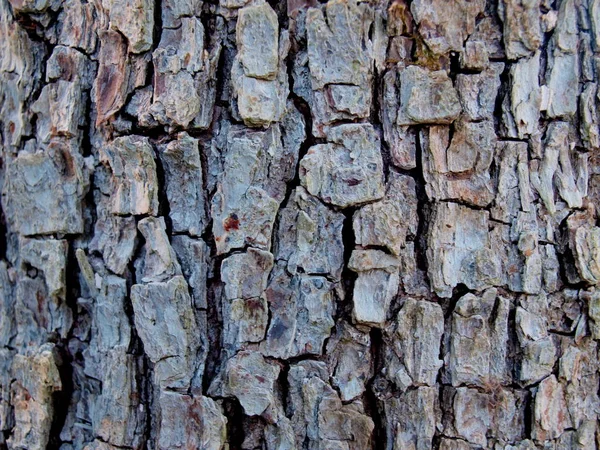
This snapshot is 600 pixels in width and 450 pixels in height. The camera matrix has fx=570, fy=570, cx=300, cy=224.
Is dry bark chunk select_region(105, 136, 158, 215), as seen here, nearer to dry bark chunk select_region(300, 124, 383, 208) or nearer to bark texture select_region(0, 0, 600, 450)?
bark texture select_region(0, 0, 600, 450)

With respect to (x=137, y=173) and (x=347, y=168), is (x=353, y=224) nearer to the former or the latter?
(x=347, y=168)

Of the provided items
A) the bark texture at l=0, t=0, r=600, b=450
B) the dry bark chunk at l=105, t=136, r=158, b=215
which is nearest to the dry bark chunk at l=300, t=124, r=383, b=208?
the bark texture at l=0, t=0, r=600, b=450

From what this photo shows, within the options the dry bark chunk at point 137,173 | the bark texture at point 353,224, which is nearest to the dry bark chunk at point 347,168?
the bark texture at point 353,224

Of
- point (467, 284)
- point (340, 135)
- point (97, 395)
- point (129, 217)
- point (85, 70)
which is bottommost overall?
point (97, 395)

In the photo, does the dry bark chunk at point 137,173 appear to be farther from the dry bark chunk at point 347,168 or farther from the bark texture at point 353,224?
the dry bark chunk at point 347,168

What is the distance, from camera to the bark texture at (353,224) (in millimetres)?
1014

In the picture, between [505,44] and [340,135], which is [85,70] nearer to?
[340,135]

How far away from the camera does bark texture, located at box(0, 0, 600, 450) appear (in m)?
1.01

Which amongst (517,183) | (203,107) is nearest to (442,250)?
(517,183)

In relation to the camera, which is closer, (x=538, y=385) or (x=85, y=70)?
(x=538, y=385)

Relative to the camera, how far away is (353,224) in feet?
3.34

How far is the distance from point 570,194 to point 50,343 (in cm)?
106

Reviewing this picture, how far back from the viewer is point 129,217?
107 cm

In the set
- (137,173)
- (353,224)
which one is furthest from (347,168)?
(137,173)
